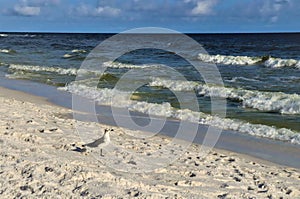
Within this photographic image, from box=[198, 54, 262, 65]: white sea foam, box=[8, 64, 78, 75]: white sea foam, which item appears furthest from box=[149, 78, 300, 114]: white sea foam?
box=[198, 54, 262, 65]: white sea foam

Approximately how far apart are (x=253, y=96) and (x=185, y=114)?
343cm

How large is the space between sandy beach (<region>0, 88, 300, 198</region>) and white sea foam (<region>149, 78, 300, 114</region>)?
4936 millimetres

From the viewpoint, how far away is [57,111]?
1115cm

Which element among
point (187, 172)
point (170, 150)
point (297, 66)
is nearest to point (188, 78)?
point (297, 66)

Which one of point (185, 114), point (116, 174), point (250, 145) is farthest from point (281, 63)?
point (116, 174)

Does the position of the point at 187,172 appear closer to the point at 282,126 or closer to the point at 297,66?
the point at 282,126

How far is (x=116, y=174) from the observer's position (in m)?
5.64

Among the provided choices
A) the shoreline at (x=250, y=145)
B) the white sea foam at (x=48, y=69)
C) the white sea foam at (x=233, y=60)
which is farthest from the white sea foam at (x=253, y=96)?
the white sea foam at (x=233, y=60)

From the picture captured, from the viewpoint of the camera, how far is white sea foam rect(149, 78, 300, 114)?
12086mm

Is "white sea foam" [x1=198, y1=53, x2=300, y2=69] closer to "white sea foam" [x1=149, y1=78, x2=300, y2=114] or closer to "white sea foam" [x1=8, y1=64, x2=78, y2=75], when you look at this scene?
"white sea foam" [x1=149, y1=78, x2=300, y2=114]

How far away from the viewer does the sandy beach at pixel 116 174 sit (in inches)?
197

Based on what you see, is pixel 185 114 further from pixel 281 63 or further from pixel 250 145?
pixel 281 63

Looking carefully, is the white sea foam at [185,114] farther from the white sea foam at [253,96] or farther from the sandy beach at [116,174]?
the white sea foam at [253,96]

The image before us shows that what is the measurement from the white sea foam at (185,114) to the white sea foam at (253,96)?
91.7 inches
